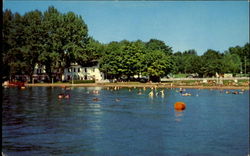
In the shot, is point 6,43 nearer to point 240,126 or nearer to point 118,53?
point 118,53

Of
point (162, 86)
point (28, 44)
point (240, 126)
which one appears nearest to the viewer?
point (240, 126)

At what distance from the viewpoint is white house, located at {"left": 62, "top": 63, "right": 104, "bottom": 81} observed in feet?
495

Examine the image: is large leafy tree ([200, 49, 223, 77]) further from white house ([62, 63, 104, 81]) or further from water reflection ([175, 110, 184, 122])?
water reflection ([175, 110, 184, 122])

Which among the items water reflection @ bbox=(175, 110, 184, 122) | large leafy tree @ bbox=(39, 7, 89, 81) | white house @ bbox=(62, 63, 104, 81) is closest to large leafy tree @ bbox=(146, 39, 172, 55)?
white house @ bbox=(62, 63, 104, 81)

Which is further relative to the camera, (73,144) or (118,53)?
(118,53)

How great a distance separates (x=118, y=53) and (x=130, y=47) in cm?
536

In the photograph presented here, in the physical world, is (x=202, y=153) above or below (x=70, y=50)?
below

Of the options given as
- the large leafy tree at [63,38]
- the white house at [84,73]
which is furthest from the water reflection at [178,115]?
the white house at [84,73]

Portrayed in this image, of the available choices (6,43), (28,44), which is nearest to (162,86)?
(28,44)

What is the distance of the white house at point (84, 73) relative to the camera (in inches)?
5940

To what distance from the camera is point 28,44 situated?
126000mm

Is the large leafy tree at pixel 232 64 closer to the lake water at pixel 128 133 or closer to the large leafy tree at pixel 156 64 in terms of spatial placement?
the large leafy tree at pixel 156 64

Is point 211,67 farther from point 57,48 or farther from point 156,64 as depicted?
point 57,48

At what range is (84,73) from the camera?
508 feet
